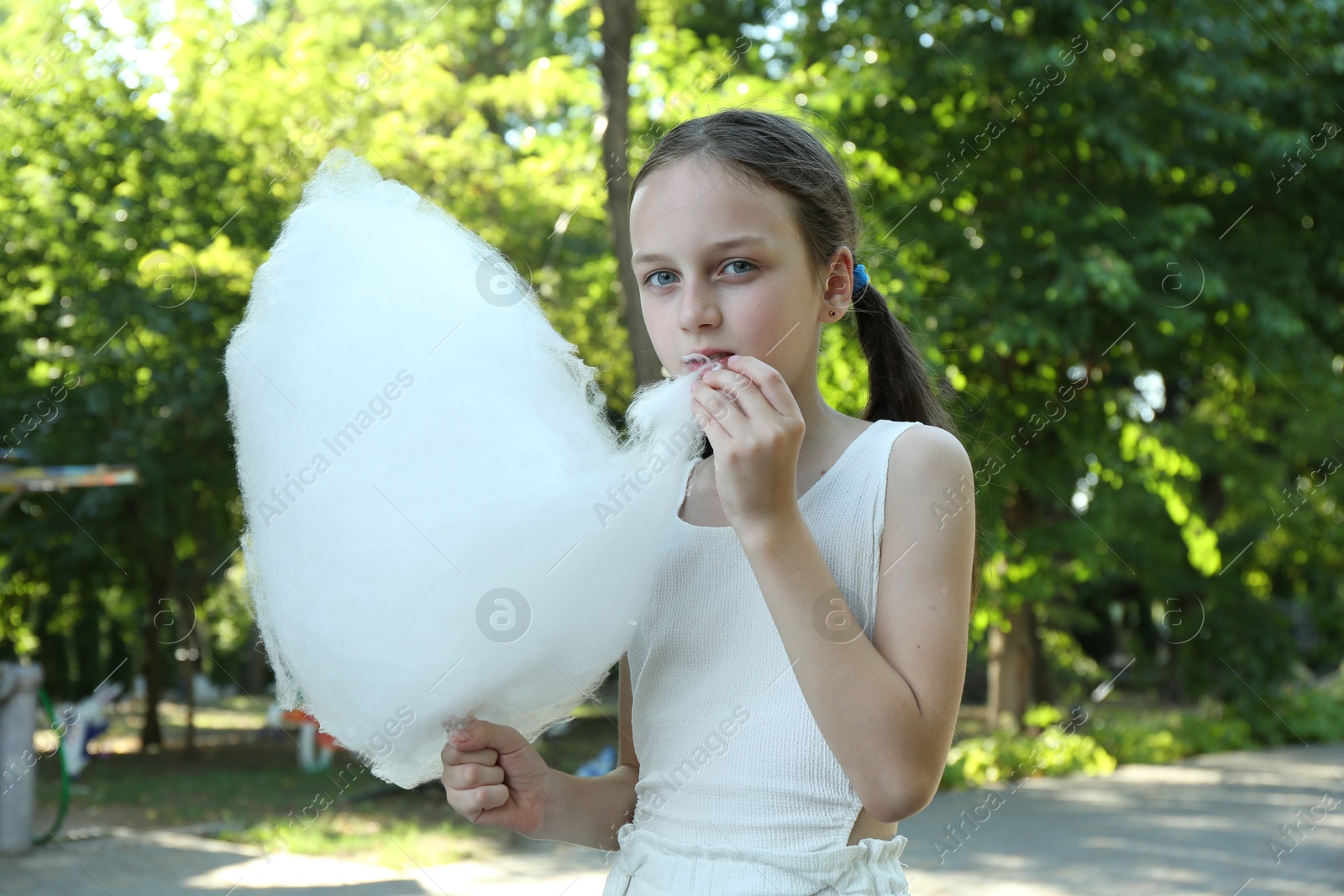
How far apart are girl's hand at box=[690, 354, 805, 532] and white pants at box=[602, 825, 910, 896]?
34 centimetres

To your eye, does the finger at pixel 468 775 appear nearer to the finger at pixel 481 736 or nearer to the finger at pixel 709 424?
the finger at pixel 481 736

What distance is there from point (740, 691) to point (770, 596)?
190 millimetres

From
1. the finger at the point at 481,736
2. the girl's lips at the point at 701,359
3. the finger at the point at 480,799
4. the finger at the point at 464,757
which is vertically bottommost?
the finger at the point at 480,799

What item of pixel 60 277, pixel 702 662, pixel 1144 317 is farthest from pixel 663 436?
pixel 60 277

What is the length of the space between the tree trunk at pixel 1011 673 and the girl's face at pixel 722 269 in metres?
9.95

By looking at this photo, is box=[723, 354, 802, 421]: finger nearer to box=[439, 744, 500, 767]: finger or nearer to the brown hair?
the brown hair

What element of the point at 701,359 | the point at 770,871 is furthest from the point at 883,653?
the point at 701,359

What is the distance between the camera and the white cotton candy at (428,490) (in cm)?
114

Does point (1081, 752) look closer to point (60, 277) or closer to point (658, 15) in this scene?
point (658, 15)

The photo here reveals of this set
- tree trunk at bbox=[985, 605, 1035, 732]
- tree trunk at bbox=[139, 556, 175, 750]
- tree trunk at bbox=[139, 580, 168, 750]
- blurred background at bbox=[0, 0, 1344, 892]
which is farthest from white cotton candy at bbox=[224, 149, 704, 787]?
tree trunk at bbox=[139, 580, 168, 750]

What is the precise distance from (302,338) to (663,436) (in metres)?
0.40

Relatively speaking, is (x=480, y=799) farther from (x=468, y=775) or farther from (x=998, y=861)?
(x=998, y=861)

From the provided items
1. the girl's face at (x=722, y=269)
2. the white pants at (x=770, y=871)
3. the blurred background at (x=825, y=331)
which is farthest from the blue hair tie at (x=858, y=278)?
the blurred background at (x=825, y=331)

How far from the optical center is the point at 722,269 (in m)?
1.21
